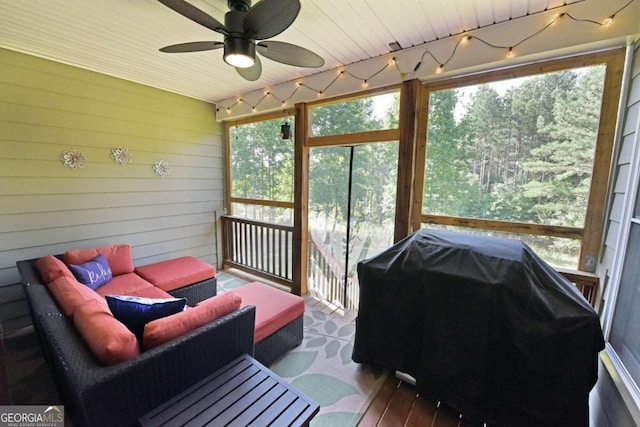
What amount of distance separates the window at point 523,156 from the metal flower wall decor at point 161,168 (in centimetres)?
362

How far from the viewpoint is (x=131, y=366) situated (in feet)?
4.00

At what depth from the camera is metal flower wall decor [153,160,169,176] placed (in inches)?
148

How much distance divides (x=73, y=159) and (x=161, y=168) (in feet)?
3.13

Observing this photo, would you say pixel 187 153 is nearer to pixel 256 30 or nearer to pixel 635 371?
pixel 256 30

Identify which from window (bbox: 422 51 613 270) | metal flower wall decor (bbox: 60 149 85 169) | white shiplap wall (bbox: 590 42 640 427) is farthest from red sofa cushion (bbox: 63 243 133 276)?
white shiplap wall (bbox: 590 42 640 427)

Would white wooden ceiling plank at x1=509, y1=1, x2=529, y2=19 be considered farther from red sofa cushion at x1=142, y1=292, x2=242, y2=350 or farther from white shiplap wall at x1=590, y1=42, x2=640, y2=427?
red sofa cushion at x1=142, y1=292, x2=242, y2=350

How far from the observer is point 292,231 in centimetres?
374

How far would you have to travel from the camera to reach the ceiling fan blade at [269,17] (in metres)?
1.39

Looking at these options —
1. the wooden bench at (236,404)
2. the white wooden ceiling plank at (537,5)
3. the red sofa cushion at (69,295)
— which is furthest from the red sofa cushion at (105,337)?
the white wooden ceiling plank at (537,5)

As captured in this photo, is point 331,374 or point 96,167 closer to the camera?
point 331,374

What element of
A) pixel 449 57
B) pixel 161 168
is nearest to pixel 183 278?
pixel 161 168

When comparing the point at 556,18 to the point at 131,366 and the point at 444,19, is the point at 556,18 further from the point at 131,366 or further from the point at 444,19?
the point at 131,366

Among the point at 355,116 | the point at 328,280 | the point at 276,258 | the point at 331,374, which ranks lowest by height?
the point at 331,374

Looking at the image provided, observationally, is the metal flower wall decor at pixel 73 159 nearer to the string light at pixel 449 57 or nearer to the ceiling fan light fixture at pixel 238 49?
the string light at pixel 449 57
